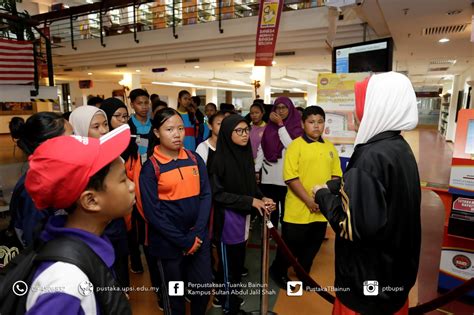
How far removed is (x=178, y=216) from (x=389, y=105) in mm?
1240

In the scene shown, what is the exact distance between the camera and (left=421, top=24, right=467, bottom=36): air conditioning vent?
459 cm

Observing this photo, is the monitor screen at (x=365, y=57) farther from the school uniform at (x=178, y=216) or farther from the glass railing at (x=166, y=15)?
the glass railing at (x=166, y=15)

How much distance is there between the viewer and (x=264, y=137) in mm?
3328

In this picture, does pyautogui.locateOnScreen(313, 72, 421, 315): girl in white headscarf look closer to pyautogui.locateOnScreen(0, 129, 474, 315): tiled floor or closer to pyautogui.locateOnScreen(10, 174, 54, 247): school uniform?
pyautogui.locateOnScreen(0, 129, 474, 315): tiled floor

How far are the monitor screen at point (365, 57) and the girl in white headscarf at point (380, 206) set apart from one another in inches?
82.9

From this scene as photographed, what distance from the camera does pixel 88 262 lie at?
0.79 m

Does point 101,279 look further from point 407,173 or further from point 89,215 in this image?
point 407,173

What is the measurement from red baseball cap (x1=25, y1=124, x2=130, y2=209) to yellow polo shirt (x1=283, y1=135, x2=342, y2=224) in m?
1.71

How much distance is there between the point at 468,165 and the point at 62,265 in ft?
8.74

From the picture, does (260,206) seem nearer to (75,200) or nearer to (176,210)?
(176,210)

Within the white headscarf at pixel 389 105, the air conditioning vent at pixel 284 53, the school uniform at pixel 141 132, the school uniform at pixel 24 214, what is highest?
the air conditioning vent at pixel 284 53

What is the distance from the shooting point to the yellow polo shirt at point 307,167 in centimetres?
235

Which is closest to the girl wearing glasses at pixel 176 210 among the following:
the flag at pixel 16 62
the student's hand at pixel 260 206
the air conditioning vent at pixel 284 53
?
the student's hand at pixel 260 206

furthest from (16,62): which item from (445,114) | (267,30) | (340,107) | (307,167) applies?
(445,114)
